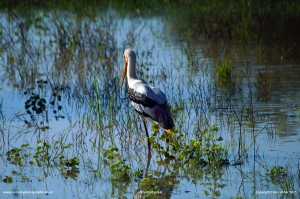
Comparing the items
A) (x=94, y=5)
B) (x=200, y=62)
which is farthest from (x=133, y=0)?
(x=200, y=62)

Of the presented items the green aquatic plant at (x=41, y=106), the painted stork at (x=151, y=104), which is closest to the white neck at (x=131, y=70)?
the painted stork at (x=151, y=104)

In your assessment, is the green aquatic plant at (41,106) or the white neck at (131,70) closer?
the white neck at (131,70)

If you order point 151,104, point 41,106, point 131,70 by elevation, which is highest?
point 131,70

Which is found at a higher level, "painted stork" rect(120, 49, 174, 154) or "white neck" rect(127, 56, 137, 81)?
"white neck" rect(127, 56, 137, 81)

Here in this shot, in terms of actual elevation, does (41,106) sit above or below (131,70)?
below

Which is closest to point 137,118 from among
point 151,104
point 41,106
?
point 151,104

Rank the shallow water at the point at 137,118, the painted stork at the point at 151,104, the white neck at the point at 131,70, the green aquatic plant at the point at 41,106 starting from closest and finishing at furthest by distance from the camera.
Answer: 1. the shallow water at the point at 137,118
2. the painted stork at the point at 151,104
3. the white neck at the point at 131,70
4. the green aquatic plant at the point at 41,106

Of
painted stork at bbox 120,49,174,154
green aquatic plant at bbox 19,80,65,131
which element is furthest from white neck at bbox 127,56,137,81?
green aquatic plant at bbox 19,80,65,131

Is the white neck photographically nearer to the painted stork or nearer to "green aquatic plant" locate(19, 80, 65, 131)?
the painted stork

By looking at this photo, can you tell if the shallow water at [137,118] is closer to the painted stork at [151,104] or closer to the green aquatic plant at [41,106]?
the green aquatic plant at [41,106]

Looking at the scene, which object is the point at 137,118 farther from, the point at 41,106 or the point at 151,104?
the point at 41,106

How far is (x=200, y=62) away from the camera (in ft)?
40.7

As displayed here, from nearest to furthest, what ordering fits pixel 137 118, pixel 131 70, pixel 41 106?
pixel 131 70, pixel 137 118, pixel 41 106

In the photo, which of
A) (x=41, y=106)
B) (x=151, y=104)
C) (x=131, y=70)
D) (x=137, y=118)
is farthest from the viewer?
(x=41, y=106)
